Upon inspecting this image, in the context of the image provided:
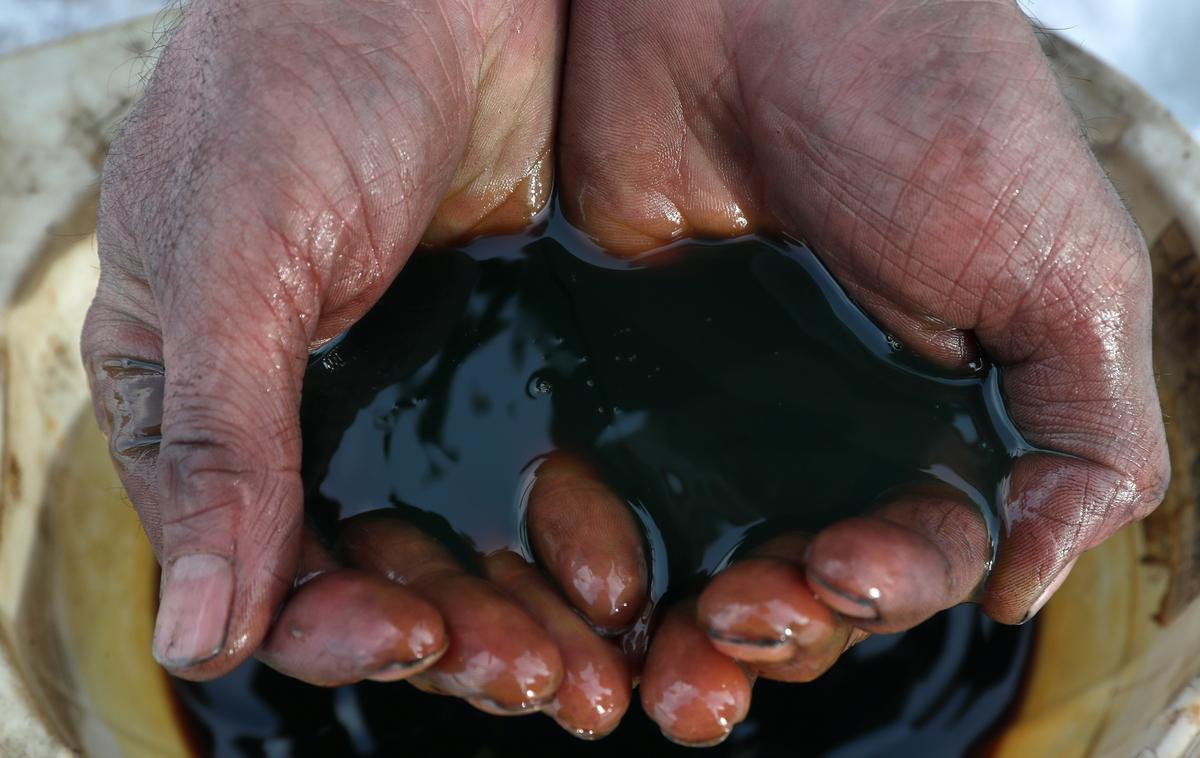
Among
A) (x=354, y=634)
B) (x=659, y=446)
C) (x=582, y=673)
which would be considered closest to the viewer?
(x=354, y=634)

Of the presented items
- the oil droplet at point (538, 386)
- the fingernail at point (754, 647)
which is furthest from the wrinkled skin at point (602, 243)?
the oil droplet at point (538, 386)

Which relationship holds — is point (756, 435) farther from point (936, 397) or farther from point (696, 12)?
point (696, 12)

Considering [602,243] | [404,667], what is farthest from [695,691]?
[602,243]

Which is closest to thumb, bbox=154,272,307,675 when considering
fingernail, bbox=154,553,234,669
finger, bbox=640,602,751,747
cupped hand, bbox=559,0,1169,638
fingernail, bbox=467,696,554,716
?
fingernail, bbox=154,553,234,669

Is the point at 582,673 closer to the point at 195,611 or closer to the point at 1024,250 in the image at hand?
the point at 195,611

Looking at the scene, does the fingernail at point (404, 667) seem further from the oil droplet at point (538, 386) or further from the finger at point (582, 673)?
the oil droplet at point (538, 386)
